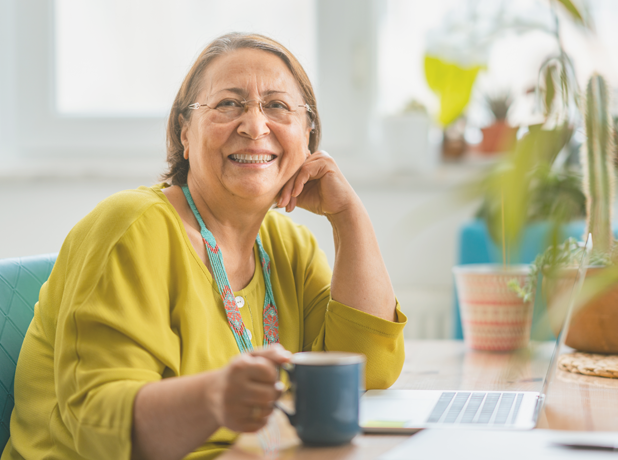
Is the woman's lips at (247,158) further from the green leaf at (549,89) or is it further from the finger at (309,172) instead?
the green leaf at (549,89)

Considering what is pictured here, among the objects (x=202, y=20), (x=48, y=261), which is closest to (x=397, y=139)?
(x=202, y=20)

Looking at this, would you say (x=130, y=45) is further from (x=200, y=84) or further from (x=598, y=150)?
(x=598, y=150)

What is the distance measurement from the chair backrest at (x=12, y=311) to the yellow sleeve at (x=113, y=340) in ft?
0.81

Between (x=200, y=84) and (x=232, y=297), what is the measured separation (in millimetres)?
401

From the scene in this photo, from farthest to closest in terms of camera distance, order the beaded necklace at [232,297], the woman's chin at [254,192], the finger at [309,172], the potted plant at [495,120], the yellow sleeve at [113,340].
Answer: the potted plant at [495,120], the finger at [309,172], the woman's chin at [254,192], the beaded necklace at [232,297], the yellow sleeve at [113,340]

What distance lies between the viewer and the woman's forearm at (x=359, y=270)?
45.0 inches

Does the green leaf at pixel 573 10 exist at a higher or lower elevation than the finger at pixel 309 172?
higher

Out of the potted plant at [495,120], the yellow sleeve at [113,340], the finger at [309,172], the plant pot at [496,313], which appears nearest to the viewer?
the yellow sleeve at [113,340]

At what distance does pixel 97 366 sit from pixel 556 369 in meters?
0.78

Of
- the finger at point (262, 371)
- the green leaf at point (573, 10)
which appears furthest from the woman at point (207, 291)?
the green leaf at point (573, 10)

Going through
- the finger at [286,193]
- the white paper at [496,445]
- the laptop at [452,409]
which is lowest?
the laptop at [452,409]

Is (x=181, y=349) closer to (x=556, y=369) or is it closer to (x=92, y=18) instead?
(x=556, y=369)

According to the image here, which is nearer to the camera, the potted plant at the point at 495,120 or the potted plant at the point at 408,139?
the potted plant at the point at 408,139

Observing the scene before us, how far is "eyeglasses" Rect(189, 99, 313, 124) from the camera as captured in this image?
1.16 meters
